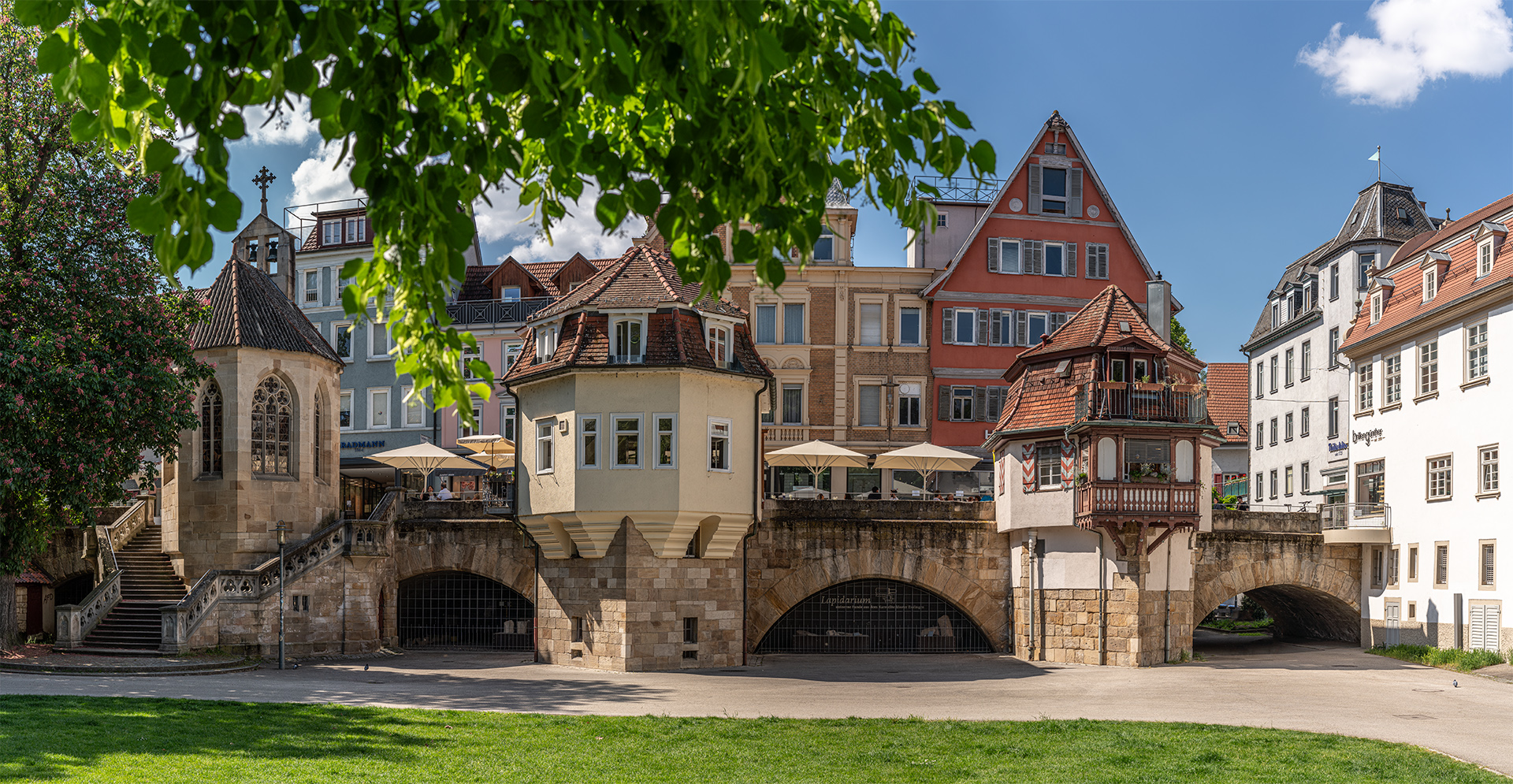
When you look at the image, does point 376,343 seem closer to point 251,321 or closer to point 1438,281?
point 251,321

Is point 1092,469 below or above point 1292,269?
below

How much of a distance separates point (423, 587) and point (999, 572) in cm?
1553

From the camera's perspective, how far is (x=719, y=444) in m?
31.3

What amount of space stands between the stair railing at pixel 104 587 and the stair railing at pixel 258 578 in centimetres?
255

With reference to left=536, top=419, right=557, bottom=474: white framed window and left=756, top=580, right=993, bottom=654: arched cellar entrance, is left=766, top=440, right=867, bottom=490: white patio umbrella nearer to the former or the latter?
left=756, top=580, right=993, bottom=654: arched cellar entrance

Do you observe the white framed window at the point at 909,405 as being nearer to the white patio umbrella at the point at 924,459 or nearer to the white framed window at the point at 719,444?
the white patio umbrella at the point at 924,459

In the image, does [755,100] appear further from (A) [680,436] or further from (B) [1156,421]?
(B) [1156,421]

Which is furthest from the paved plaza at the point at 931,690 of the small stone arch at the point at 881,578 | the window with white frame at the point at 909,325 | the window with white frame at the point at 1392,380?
the window with white frame at the point at 909,325

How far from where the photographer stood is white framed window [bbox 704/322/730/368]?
31062 mm

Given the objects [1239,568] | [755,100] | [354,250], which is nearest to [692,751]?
[755,100]

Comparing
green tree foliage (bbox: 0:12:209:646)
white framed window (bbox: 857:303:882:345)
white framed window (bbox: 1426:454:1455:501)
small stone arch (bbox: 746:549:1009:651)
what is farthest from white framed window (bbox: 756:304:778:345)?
green tree foliage (bbox: 0:12:209:646)

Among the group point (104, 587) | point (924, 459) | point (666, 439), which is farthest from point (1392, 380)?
point (104, 587)

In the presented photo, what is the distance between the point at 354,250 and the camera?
171ft

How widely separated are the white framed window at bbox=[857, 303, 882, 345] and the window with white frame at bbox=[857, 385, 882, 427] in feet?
5.20
